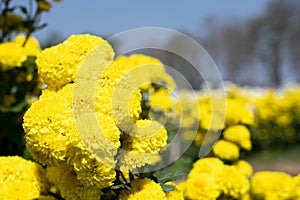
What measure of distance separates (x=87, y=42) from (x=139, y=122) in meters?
0.28

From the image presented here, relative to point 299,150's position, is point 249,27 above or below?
below

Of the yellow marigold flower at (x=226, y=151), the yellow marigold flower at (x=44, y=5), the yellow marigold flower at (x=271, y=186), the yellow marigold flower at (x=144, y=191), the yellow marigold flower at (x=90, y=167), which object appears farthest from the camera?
the yellow marigold flower at (x=44, y=5)

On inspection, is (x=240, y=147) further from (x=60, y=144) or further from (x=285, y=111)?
(x=285, y=111)

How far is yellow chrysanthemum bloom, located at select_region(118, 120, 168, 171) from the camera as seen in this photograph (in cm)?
125

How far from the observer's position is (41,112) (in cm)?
123

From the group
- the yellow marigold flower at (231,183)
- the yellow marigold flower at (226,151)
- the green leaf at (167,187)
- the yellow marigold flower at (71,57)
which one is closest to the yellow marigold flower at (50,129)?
the yellow marigold flower at (71,57)

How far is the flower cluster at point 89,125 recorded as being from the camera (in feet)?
3.84

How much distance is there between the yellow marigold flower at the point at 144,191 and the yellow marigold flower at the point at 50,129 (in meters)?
0.20

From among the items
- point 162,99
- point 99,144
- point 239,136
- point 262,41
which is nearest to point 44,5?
point 162,99

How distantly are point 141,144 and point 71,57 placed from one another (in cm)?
32

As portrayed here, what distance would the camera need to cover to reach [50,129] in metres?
1.21

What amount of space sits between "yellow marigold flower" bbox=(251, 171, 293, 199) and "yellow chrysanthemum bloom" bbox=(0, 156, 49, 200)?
853 mm

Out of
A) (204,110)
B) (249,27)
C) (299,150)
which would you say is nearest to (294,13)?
(249,27)

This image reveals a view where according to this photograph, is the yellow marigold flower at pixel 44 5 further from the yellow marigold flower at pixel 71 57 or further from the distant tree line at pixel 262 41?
the distant tree line at pixel 262 41
